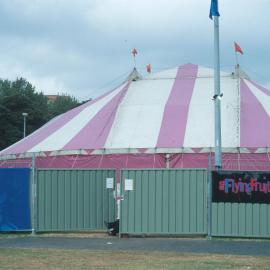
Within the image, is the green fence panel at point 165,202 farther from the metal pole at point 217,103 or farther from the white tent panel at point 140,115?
the white tent panel at point 140,115

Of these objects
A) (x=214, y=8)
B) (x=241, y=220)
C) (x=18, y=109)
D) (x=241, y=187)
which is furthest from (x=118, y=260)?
(x=18, y=109)

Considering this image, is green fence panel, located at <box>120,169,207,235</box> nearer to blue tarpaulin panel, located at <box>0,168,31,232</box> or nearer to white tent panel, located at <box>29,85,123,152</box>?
blue tarpaulin panel, located at <box>0,168,31,232</box>

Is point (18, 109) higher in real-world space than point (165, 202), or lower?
higher

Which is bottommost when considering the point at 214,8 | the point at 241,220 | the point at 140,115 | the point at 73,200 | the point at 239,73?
the point at 241,220

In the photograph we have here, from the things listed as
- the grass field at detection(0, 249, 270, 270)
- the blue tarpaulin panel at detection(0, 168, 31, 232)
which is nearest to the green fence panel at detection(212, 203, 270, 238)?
the grass field at detection(0, 249, 270, 270)

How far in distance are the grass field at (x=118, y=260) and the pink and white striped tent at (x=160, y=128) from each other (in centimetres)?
714

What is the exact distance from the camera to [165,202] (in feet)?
43.4

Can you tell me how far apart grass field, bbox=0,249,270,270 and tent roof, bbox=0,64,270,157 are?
7276 millimetres

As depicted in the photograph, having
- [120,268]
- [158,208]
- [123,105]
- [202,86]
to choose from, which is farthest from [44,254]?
[202,86]

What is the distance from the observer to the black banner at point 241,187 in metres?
12.9

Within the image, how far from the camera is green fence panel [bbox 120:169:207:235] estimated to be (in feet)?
43.1

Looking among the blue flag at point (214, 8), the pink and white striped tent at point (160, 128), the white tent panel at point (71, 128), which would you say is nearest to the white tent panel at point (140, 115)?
the pink and white striped tent at point (160, 128)

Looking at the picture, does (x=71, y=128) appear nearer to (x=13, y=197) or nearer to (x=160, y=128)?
(x=160, y=128)

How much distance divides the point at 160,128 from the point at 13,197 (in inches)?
236
